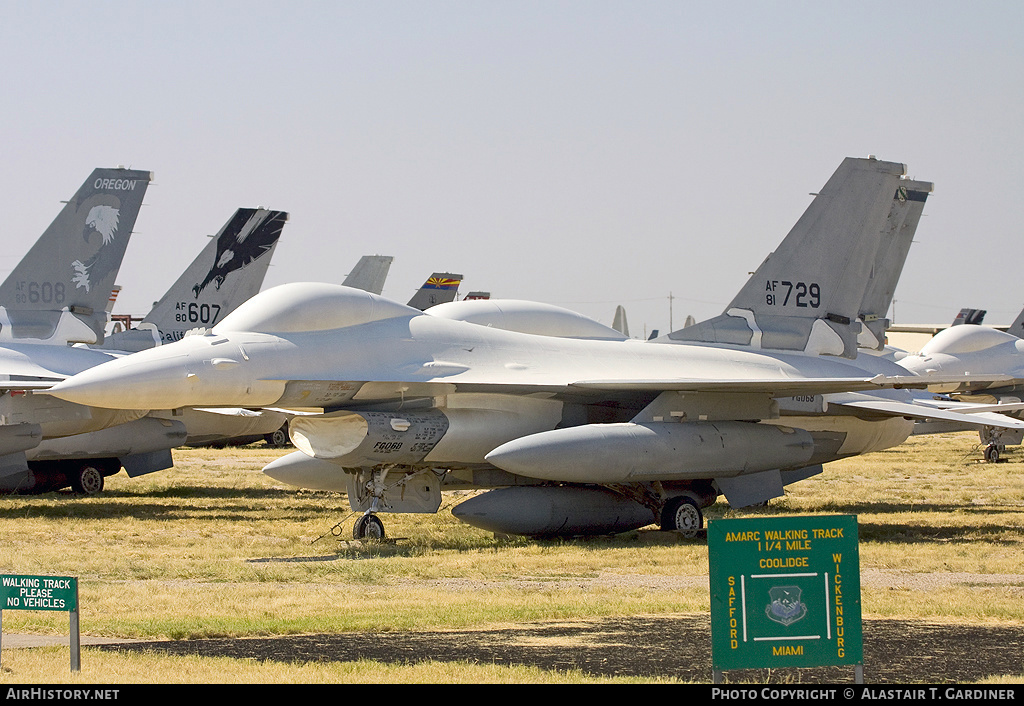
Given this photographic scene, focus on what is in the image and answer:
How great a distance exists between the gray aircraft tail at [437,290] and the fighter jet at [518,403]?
23.3m

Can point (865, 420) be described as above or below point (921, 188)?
below

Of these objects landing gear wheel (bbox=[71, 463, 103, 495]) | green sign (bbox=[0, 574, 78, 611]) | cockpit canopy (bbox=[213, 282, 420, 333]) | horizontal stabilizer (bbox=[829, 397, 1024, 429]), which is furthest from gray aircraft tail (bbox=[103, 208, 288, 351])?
green sign (bbox=[0, 574, 78, 611])

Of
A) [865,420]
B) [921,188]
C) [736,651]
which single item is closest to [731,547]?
[736,651]

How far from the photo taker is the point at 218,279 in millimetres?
24047

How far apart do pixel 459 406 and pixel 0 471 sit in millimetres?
9212

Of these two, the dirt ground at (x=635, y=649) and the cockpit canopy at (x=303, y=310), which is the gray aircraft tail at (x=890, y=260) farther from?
the dirt ground at (x=635, y=649)

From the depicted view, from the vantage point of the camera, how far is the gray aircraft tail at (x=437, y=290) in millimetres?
41156

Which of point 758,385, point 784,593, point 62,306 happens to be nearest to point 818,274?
point 758,385

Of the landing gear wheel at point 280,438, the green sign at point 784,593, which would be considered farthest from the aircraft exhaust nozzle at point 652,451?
the landing gear wheel at point 280,438

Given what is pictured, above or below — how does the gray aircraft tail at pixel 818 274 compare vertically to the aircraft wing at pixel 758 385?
above

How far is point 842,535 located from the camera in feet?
20.2

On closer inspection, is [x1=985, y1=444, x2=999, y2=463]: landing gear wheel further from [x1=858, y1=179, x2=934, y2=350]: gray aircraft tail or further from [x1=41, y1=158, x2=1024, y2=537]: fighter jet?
[x1=41, y1=158, x2=1024, y2=537]: fighter jet

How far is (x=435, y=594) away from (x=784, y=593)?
5.54m

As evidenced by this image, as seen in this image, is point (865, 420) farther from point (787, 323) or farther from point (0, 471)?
point (0, 471)
